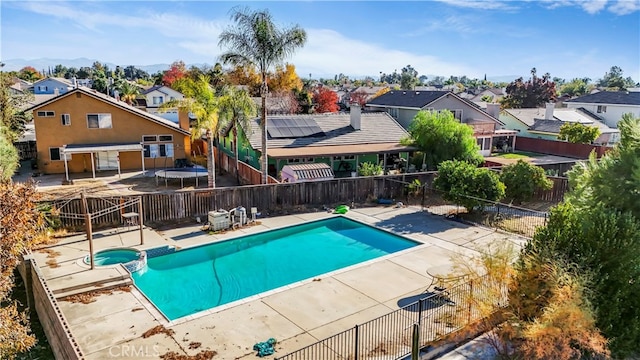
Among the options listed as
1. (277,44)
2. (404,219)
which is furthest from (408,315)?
(277,44)

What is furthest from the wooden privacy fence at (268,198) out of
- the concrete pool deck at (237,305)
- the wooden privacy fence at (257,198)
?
the concrete pool deck at (237,305)

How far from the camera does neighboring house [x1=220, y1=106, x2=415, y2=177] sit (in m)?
27.9

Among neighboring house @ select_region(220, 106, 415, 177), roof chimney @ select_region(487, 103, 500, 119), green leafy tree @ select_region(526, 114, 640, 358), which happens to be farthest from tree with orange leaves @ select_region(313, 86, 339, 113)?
green leafy tree @ select_region(526, 114, 640, 358)

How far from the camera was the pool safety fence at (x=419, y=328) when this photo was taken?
10.2m

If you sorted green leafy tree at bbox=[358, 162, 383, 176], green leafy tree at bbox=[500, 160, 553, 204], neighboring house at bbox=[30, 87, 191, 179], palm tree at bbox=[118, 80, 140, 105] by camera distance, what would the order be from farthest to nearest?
palm tree at bbox=[118, 80, 140, 105] → neighboring house at bbox=[30, 87, 191, 179] → green leafy tree at bbox=[358, 162, 383, 176] → green leafy tree at bbox=[500, 160, 553, 204]

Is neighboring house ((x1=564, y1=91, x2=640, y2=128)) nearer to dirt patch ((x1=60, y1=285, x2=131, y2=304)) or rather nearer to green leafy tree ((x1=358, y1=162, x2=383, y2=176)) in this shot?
green leafy tree ((x1=358, y1=162, x2=383, y2=176))

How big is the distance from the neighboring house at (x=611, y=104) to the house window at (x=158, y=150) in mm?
48050

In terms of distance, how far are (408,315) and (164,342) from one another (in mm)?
6323

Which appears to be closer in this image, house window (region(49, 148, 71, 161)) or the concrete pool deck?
the concrete pool deck

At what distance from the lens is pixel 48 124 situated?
30672 mm

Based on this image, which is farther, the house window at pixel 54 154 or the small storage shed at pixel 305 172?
the house window at pixel 54 154

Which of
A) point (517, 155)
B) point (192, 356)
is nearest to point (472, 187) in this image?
point (192, 356)

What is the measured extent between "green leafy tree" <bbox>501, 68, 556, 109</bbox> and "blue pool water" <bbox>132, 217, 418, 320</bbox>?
62.6m

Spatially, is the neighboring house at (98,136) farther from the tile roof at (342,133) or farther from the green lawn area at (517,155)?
the green lawn area at (517,155)
